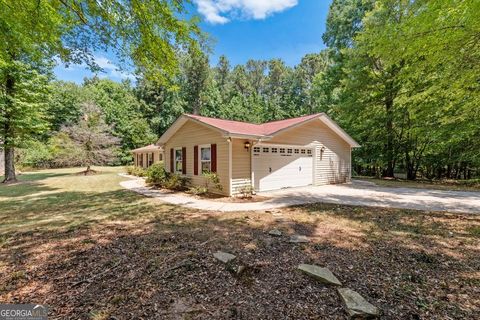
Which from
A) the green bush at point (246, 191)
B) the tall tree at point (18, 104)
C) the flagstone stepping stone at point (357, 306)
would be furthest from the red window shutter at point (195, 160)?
the tall tree at point (18, 104)

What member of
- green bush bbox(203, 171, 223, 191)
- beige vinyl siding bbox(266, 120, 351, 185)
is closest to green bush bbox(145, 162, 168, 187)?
green bush bbox(203, 171, 223, 191)

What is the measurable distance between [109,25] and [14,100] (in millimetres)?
12304

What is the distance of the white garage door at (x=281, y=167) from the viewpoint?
31.9 feet

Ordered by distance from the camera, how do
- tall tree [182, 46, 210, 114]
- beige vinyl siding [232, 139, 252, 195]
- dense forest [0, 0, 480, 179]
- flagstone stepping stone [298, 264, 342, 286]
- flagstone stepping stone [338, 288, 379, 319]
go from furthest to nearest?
tall tree [182, 46, 210, 114] < beige vinyl siding [232, 139, 252, 195] < dense forest [0, 0, 480, 179] < flagstone stepping stone [298, 264, 342, 286] < flagstone stepping stone [338, 288, 379, 319]

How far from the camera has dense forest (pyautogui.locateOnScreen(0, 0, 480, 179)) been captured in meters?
5.88

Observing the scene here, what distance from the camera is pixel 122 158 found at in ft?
102

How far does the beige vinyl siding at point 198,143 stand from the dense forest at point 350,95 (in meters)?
2.75

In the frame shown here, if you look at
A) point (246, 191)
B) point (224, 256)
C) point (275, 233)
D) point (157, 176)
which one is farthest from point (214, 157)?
point (224, 256)

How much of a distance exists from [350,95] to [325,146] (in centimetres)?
797

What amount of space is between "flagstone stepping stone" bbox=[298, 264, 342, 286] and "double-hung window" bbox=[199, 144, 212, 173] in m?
7.12

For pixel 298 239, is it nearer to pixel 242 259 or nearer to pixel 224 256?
pixel 242 259

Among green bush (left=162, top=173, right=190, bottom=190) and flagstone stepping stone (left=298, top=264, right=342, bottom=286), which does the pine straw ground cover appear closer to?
flagstone stepping stone (left=298, top=264, right=342, bottom=286)

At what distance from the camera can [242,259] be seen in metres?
3.33

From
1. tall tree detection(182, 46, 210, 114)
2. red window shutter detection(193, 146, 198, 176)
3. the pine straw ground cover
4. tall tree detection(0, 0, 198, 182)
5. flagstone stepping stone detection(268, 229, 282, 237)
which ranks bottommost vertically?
the pine straw ground cover
